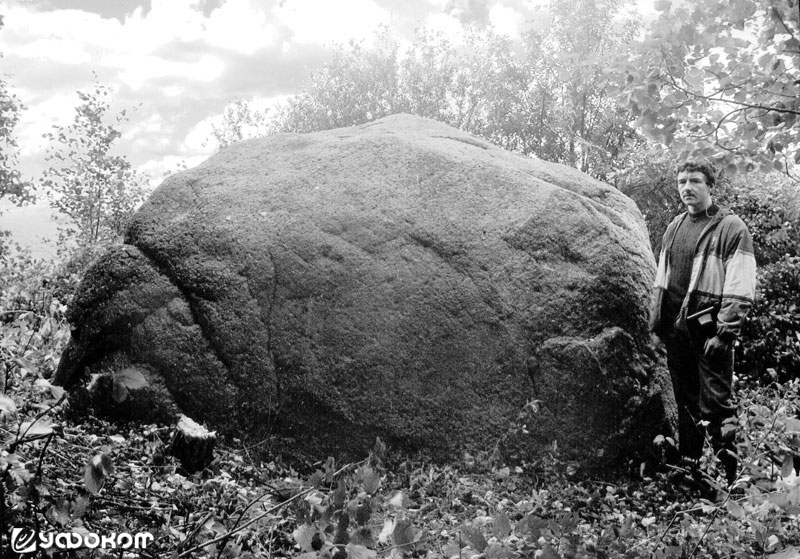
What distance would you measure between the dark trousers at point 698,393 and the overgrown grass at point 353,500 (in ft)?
0.67

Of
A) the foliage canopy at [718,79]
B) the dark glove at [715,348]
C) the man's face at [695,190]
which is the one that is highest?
the foliage canopy at [718,79]

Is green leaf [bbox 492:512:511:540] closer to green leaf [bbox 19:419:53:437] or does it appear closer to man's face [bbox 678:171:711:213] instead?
green leaf [bbox 19:419:53:437]

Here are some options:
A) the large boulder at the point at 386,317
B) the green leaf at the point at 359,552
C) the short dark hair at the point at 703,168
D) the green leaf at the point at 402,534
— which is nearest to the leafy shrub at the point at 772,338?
the large boulder at the point at 386,317

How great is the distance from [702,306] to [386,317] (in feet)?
8.31

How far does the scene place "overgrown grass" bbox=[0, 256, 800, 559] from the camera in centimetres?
246

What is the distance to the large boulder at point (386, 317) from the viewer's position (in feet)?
18.2

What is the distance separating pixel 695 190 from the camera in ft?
18.8

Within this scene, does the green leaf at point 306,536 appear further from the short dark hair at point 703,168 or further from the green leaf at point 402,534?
the short dark hair at point 703,168

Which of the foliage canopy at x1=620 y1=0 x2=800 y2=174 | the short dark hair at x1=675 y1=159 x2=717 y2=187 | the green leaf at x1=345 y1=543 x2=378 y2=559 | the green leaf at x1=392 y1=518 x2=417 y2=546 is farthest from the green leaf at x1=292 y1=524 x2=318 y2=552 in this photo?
the short dark hair at x1=675 y1=159 x2=717 y2=187

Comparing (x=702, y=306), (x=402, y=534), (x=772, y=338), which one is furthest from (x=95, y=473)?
(x=772, y=338)

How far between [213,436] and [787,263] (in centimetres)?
845

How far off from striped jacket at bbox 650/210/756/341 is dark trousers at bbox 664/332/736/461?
0.21 meters

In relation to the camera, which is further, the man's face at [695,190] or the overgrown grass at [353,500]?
the man's face at [695,190]

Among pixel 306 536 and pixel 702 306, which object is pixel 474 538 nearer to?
pixel 306 536
